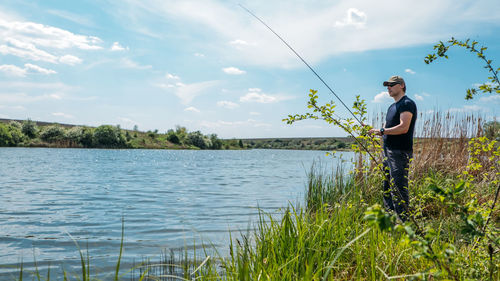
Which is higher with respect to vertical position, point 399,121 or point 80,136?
point 80,136

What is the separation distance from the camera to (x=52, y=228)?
23.2 feet

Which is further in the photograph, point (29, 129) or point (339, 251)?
point (29, 129)

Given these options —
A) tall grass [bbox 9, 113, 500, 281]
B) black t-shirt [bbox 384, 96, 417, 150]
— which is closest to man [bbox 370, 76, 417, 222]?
black t-shirt [bbox 384, 96, 417, 150]

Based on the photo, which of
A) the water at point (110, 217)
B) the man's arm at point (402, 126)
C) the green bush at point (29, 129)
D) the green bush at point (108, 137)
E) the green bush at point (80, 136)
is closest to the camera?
the man's arm at point (402, 126)

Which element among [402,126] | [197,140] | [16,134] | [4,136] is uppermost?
[197,140]

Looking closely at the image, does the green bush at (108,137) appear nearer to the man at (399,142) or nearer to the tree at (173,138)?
the tree at (173,138)

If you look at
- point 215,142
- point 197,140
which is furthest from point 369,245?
point 215,142

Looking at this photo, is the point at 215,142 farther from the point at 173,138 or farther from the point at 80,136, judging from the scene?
the point at 80,136

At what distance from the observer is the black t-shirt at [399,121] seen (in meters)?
4.73

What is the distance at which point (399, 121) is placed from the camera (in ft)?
16.0

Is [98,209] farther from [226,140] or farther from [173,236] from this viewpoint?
[226,140]

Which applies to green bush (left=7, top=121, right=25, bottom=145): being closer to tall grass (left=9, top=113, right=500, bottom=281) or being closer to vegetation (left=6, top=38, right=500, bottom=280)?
tall grass (left=9, top=113, right=500, bottom=281)

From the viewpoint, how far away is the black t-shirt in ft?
15.5

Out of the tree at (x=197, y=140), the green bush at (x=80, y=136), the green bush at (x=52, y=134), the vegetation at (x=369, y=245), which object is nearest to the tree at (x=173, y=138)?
the tree at (x=197, y=140)
